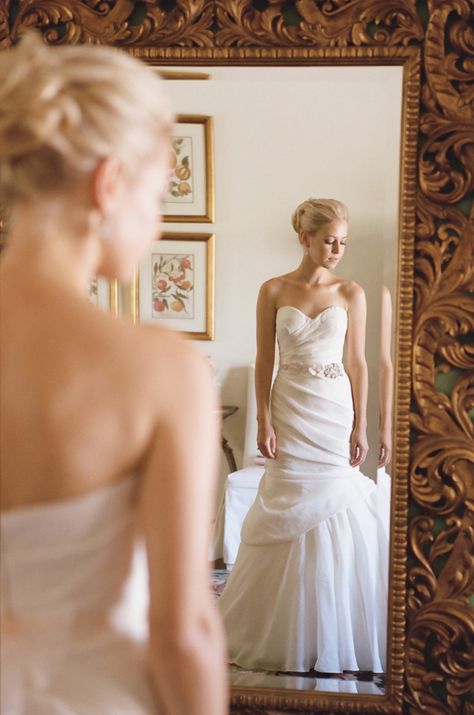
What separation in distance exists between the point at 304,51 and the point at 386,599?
1451 mm

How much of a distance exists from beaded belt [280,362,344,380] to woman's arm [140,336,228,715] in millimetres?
1363

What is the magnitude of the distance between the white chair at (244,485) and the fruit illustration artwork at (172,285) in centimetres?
25

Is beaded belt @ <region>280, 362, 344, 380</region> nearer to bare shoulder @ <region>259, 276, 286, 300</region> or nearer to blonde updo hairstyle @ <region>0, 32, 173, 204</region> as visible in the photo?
bare shoulder @ <region>259, 276, 286, 300</region>

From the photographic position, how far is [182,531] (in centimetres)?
97

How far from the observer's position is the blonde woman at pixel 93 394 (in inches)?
38.2

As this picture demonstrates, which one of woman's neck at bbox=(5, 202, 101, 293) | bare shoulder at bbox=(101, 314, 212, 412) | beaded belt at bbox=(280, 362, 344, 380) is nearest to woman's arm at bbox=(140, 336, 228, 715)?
bare shoulder at bbox=(101, 314, 212, 412)

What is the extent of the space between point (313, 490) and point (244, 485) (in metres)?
0.18

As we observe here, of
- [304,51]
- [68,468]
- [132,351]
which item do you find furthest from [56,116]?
[304,51]

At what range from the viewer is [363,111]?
2.32 metres

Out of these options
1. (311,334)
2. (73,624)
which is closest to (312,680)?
(311,334)

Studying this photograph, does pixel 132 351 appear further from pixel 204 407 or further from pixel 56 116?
pixel 56 116

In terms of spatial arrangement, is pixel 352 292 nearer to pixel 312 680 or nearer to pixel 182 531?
pixel 312 680

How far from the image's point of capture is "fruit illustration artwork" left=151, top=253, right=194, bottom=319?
2.38 meters

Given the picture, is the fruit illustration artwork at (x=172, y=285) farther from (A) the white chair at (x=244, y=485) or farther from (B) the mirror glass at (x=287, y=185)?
(A) the white chair at (x=244, y=485)
